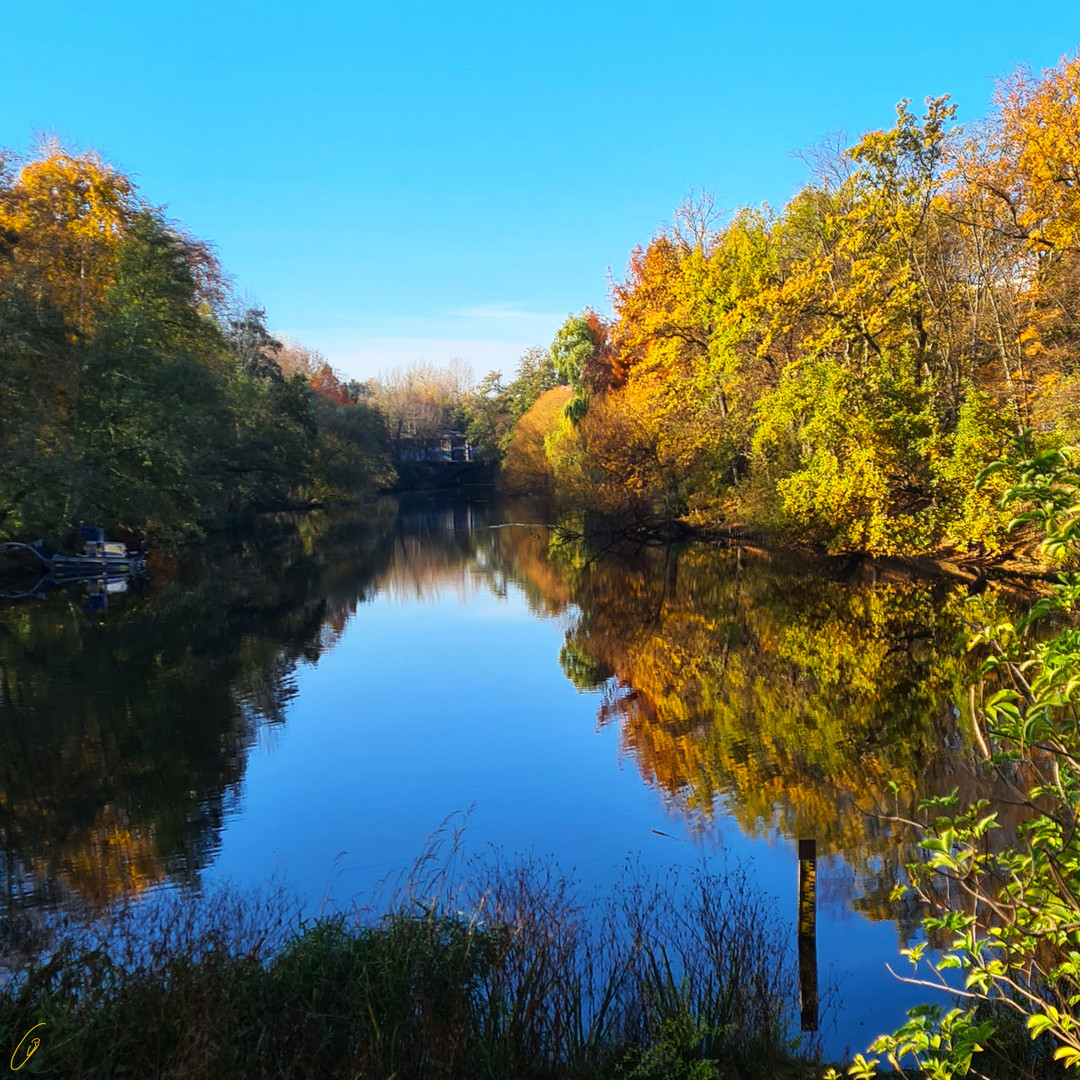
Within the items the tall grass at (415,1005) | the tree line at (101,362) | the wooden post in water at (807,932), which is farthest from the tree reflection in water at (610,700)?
the tree line at (101,362)

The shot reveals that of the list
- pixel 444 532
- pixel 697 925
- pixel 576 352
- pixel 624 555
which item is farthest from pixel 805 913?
pixel 576 352

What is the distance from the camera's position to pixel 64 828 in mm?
11281

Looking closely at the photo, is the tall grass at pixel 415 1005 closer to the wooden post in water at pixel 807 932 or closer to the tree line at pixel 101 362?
the wooden post in water at pixel 807 932

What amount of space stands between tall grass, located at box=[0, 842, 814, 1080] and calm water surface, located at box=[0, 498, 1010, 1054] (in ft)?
3.17

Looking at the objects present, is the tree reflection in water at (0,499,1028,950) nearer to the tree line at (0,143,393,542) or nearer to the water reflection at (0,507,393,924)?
the water reflection at (0,507,393,924)

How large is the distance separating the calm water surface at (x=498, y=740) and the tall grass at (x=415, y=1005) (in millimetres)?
966

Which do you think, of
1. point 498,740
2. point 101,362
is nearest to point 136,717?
point 498,740

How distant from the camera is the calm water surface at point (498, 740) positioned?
33.0 feet

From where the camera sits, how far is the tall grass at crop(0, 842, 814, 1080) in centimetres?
560

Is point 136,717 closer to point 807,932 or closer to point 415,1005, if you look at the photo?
point 415,1005

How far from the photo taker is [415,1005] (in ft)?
19.9

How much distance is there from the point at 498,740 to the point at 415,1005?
9.12m

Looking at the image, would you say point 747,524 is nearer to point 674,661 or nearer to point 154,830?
point 674,661

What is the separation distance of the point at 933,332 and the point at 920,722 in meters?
18.0
